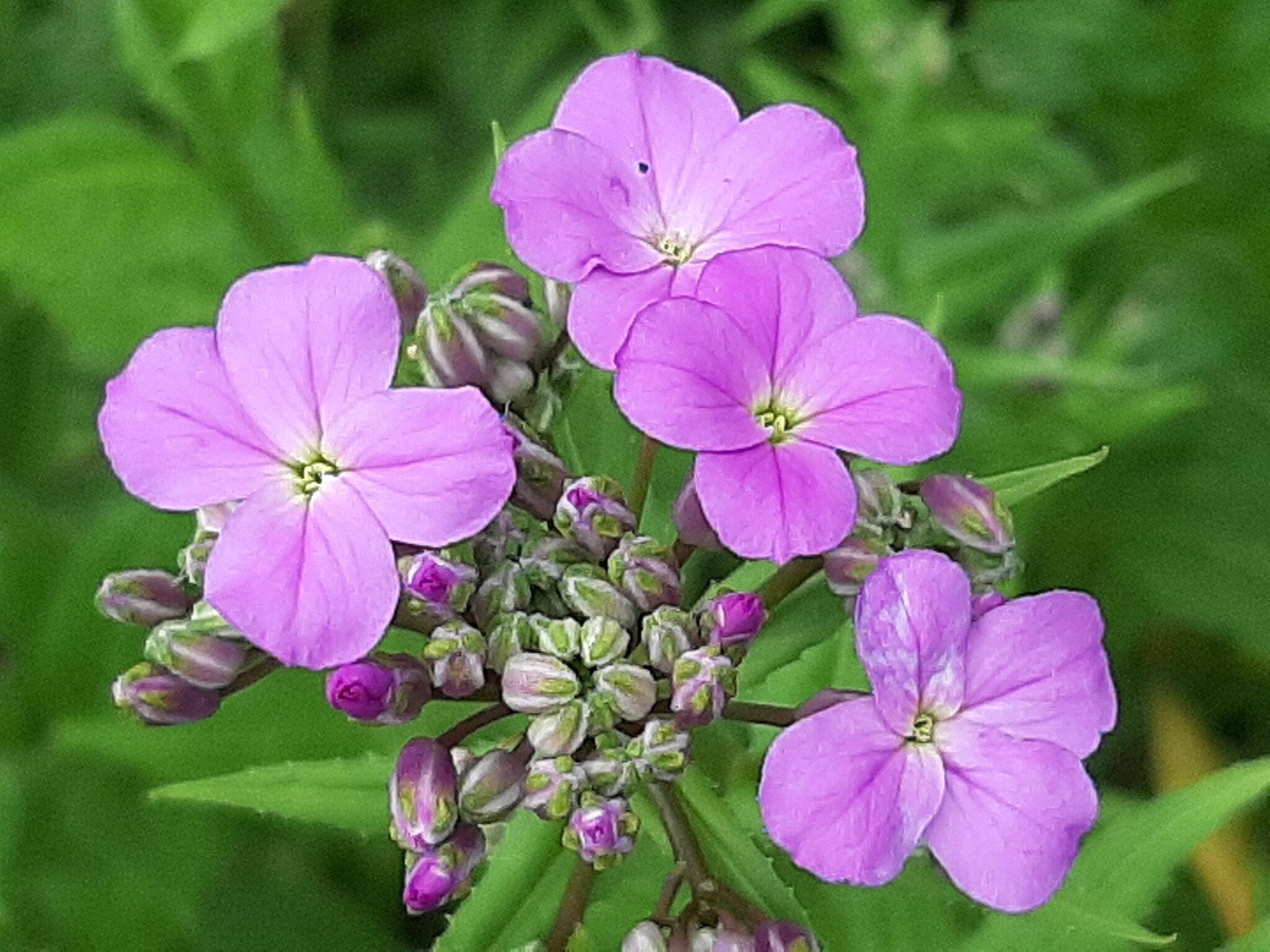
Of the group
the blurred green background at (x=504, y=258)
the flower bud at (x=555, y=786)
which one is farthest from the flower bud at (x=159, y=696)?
the blurred green background at (x=504, y=258)

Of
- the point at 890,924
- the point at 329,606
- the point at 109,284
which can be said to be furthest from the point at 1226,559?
the point at 329,606

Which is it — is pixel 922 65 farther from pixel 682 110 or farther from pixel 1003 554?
pixel 1003 554

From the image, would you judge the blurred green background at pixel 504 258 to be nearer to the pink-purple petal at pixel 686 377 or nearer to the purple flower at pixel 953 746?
the pink-purple petal at pixel 686 377

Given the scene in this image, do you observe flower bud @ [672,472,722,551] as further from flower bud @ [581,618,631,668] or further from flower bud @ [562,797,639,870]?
flower bud @ [562,797,639,870]

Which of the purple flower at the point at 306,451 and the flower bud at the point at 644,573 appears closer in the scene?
the purple flower at the point at 306,451

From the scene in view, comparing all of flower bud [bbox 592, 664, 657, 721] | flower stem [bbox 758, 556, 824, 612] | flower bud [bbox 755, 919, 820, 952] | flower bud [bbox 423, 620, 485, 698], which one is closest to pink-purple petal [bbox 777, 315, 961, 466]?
flower stem [bbox 758, 556, 824, 612]

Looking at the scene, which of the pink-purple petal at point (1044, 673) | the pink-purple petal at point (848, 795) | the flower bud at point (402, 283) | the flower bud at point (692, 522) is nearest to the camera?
the pink-purple petal at point (848, 795)

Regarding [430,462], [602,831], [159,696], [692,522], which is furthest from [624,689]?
[159,696]
